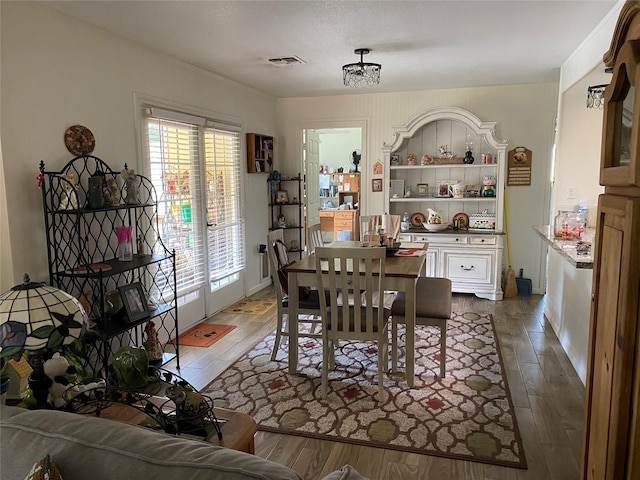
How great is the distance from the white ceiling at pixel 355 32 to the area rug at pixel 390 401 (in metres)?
2.45

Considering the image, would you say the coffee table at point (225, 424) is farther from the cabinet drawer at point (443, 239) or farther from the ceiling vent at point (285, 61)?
the cabinet drawer at point (443, 239)

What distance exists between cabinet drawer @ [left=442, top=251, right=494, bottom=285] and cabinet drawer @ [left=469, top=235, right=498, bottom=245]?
0.46 feet

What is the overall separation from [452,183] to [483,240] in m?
0.84

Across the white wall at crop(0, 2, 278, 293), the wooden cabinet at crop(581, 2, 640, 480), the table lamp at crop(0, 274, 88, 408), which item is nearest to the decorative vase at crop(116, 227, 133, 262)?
the white wall at crop(0, 2, 278, 293)

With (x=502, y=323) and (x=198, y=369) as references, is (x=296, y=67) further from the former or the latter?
(x=502, y=323)

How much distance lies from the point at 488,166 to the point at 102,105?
163 inches

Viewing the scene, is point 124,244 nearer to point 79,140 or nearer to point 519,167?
point 79,140

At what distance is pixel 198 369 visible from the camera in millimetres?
3520

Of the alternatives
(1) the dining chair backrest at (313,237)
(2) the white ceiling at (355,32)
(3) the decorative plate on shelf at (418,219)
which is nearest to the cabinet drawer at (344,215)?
(3) the decorative plate on shelf at (418,219)

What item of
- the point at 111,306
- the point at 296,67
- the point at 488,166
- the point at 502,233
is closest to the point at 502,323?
the point at 502,233

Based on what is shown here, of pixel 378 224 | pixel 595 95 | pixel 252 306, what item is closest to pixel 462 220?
pixel 378 224

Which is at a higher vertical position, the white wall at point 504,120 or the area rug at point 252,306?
the white wall at point 504,120

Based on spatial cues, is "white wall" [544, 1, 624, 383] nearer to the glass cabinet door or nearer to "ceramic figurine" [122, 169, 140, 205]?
the glass cabinet door

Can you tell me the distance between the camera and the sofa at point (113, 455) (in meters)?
0.91
